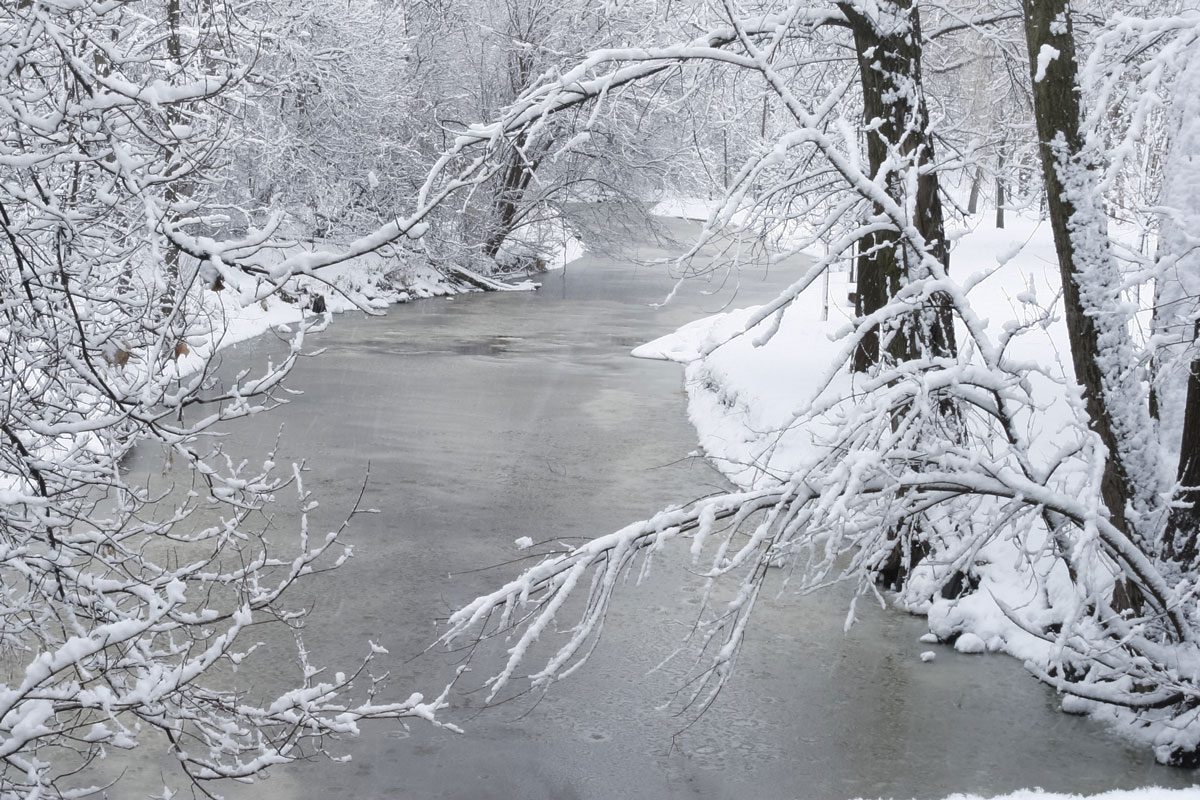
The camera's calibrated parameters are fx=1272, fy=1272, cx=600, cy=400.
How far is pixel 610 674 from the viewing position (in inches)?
359

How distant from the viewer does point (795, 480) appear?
5.89 m

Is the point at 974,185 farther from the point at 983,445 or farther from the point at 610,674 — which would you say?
the point at 983,445

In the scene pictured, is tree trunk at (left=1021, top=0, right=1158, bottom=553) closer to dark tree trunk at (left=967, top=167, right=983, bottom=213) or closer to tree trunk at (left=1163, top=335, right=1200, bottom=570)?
tree trunk at (left=1163, top=335, right=1200, bottom=570)

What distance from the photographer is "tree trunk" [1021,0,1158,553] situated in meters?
7.66

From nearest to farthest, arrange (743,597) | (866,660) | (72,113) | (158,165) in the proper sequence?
(72,113) → (158,165) → (743,597) → (866,660)

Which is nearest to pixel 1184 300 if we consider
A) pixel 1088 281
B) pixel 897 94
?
pixel 1088 281

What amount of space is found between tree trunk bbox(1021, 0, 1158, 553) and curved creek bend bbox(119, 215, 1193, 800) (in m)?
1.78

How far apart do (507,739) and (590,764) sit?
639 millimetres

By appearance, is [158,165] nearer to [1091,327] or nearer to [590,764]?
[590,764]

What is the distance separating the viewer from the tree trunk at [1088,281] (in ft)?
25.1

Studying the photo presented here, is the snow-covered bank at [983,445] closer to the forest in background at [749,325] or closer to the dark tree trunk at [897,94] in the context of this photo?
the forest in background at [749,325]

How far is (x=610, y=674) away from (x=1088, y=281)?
419 cm

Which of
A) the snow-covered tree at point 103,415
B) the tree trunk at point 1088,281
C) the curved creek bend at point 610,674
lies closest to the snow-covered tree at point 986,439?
the tree trunk at point 1088,281

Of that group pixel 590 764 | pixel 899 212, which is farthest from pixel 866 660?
pixel 899 212
